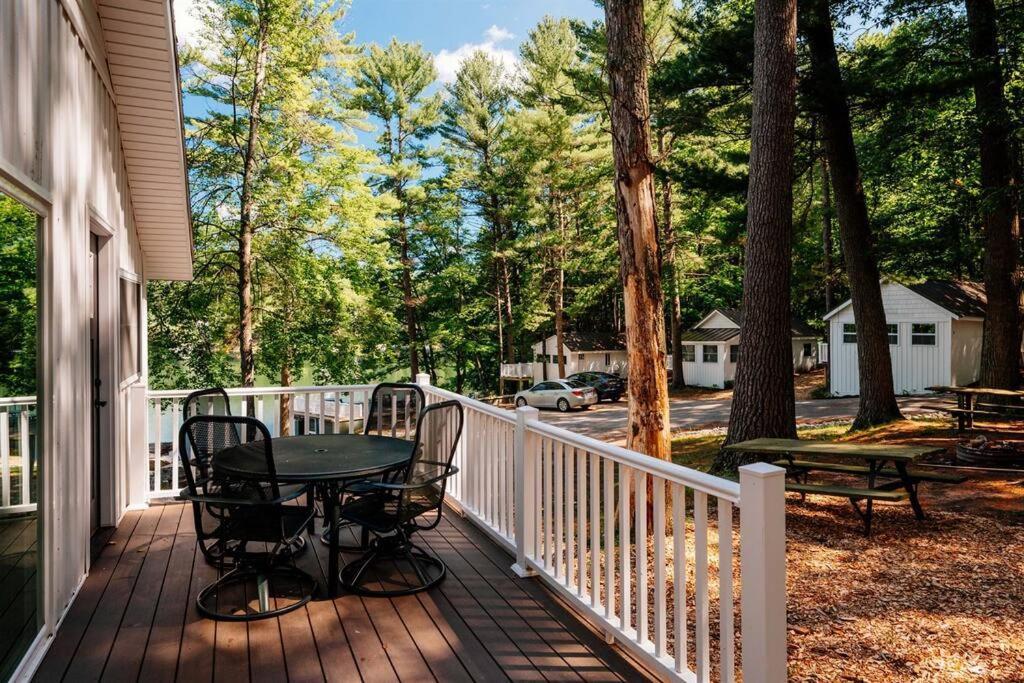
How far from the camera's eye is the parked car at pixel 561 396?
2008 centimetres

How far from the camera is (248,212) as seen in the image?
14.2 metres

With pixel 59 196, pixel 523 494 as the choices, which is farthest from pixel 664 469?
pixel 59 196

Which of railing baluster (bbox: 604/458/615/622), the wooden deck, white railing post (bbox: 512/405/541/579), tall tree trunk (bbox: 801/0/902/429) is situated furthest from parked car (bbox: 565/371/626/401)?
railing baluster (bbox: 604/458/615/622)

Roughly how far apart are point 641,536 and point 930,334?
18721mm

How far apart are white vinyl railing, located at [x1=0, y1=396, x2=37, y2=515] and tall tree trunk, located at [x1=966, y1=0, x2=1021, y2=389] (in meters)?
10.6

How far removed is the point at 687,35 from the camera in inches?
461

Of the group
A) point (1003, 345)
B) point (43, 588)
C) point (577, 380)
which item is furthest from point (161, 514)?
point (577, 380)

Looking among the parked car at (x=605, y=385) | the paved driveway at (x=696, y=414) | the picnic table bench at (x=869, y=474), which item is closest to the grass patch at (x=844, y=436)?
the picnic table bench at (x=869, y=474)

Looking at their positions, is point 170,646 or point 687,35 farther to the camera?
point 687,35

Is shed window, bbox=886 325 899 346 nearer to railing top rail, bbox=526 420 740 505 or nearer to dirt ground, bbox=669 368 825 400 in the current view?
dirt ground, bbox=669 368 825 400

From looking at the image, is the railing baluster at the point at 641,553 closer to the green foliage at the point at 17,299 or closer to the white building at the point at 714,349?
the green foliage at the point at 17,299

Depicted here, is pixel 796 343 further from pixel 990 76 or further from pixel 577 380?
pixel 990 76

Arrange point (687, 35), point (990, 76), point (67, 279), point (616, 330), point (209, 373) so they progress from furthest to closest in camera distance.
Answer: point (616, 330) → point (209, 373) → point (687, 35) → point (990, 76) → point (67, 279)

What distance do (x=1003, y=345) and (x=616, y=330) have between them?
21.4 metres
